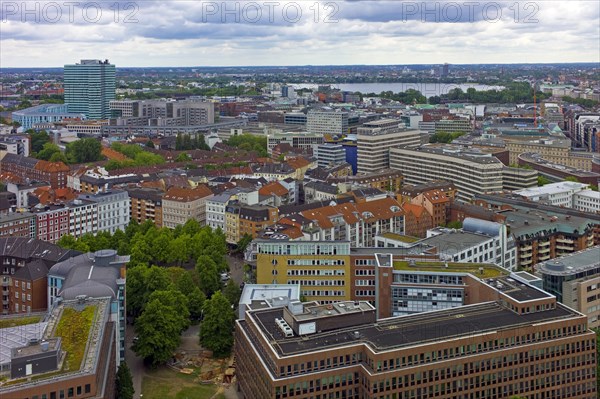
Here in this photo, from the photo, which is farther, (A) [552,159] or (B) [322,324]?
(A) [552,159]

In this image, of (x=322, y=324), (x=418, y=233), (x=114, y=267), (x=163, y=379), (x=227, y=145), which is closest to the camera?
(x=322, y=324)

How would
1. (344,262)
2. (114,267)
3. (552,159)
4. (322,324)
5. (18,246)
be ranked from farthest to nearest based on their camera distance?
1. (552,159)
2. (18,246)
3. (344,262)
4. (114,267)
5. (322,324)

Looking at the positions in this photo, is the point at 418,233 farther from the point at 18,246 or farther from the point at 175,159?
the point at 175,159

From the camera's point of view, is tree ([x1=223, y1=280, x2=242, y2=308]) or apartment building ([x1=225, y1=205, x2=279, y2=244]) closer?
tree ([x1=223, y1=280, x2=242, y2=308])

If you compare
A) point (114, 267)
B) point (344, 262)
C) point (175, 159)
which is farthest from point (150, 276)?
point (175, 159)

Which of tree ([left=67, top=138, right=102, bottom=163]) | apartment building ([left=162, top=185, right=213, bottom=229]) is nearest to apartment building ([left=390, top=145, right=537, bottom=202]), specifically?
apartment building ([left=162, top=185, right=213, bottom=229])

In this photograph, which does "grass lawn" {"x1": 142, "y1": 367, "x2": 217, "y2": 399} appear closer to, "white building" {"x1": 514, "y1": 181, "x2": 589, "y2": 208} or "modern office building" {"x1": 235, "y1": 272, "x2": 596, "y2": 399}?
"modern office building" {"x1": 235, "y1": 272, "x2": 596, "y2": 399}

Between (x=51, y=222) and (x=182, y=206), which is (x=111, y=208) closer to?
(x=182, y=206)
